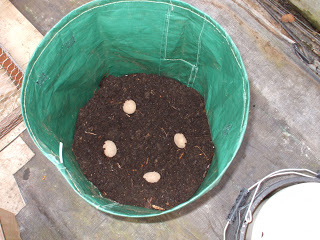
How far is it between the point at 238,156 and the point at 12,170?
1.14 meters

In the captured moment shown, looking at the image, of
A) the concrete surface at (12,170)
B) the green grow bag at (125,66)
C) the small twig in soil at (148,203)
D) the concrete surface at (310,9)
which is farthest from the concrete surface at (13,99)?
the concrete surface at (310,9)

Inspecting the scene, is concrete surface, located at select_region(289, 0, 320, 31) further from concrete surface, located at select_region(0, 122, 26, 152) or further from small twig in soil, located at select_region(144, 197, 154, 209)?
concrete surface, located at select_region(0, 122, 26, 152)

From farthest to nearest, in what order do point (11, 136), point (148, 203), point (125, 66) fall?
point (11, 136), point (125, 66), point (148, 203)

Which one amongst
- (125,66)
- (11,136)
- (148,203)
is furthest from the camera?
(11,136)

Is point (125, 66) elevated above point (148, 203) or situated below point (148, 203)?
above

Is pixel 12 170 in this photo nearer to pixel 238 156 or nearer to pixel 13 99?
pixel 13 99

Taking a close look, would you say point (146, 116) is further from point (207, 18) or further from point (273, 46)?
point (273, 46)

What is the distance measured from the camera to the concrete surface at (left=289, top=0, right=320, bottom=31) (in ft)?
4.64

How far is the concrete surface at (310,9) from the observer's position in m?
1.42

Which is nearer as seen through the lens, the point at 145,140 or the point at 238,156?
the point at 145,140

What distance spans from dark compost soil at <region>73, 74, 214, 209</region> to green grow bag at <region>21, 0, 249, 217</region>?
0.05 m

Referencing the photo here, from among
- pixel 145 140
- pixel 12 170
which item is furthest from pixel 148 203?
pixel 12 170

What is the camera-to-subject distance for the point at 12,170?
55.6 inches

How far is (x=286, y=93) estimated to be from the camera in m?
1.48
